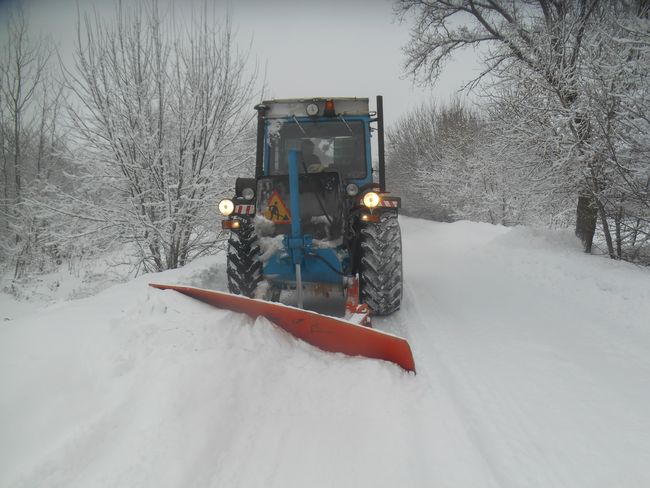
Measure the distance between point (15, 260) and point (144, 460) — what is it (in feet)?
34.2

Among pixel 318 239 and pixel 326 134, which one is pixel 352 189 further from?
pixel 326 134

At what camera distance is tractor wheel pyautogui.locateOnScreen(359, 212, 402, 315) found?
4105 millimetres

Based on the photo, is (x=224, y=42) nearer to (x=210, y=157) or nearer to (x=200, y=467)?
(x=210, y=157)

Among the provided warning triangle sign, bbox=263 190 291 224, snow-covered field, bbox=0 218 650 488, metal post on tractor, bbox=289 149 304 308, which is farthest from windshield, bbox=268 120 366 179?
snow-covered field, bbox=0 218 650 488

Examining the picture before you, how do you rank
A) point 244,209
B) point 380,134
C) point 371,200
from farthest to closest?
point 380,134
point 244,209
point 371,200

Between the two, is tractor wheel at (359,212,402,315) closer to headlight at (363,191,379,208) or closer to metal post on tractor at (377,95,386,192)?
headlight at (363,191,379,208)

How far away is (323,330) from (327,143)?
2.69 metres

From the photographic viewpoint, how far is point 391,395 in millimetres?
2447

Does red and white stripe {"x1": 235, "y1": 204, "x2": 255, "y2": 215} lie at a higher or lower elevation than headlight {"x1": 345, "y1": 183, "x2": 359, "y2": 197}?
lower

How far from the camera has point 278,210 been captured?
416cm

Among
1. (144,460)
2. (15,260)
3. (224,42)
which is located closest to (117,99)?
(224,42)

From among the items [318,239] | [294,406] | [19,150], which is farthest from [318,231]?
[19,150]

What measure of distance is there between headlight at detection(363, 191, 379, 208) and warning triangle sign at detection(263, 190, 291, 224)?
858 millimetres

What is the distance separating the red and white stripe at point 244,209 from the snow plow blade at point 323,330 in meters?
1.31
